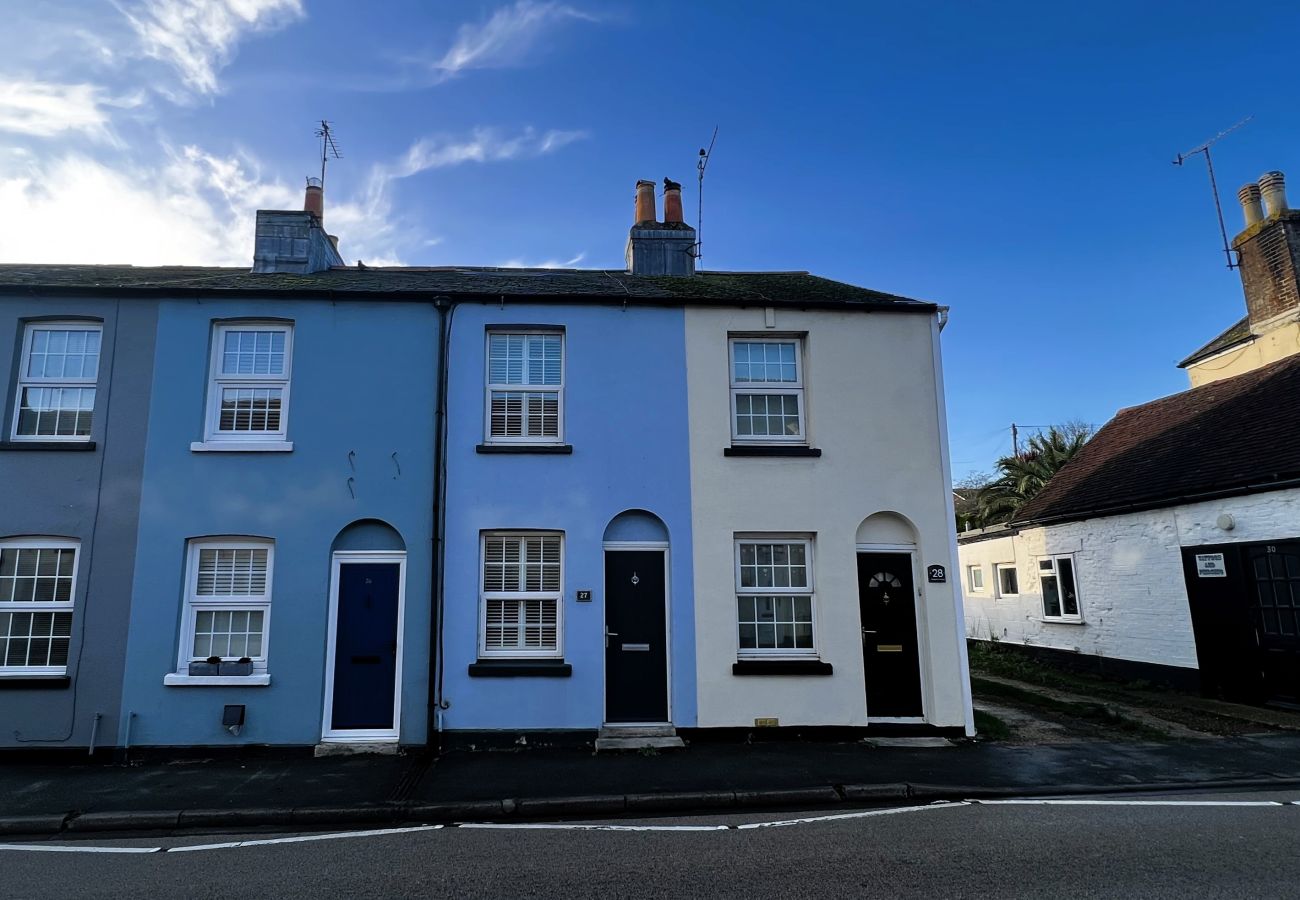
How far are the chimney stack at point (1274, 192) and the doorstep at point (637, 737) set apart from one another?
17.2 metres

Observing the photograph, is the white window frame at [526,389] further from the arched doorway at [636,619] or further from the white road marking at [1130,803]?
the white road marking at [1130,803]

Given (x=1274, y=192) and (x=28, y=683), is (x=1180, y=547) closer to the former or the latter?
(x=1274, y=192)

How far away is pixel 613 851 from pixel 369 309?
818cm

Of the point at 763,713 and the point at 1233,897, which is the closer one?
the point at 1233,897

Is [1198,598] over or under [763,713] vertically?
over

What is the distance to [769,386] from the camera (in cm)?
1136

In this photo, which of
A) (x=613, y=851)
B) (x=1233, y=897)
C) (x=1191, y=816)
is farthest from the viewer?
(x=1191, y=816)

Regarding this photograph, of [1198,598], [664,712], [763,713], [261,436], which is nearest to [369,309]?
[261,436]

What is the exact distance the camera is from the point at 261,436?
418 inches

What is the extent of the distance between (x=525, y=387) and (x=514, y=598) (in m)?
3.06

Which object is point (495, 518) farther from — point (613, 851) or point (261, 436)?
point (613, 851)

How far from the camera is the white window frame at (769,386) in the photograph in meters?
11.2

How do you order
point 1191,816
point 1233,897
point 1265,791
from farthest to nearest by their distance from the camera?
point 1265,791, point 1191,816, point 1233,897

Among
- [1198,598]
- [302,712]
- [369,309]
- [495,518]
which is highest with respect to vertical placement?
[369,309]
